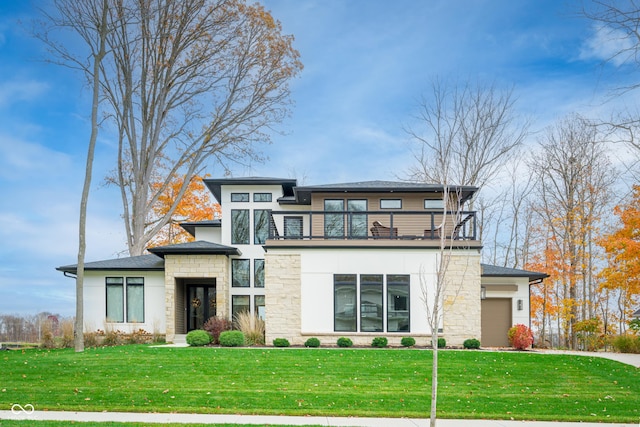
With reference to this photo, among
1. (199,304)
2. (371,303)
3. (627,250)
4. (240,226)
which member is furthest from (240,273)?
(627,250)

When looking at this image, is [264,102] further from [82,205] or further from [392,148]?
[82,205]

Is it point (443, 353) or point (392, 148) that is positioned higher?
point (392, 148)

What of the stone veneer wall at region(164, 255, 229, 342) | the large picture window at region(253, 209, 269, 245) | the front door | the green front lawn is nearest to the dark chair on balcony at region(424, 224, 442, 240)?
the green front lawn

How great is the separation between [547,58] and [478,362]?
1141 centimetres

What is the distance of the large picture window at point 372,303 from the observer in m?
19.1

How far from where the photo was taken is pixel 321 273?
63.4 ft

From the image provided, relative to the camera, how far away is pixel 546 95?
24.9 m

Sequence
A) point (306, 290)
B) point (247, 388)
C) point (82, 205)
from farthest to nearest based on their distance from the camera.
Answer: point (306, 290) < point (82, 205) < point (247, 388)

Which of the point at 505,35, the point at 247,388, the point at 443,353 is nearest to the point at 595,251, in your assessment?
the point at 505,35

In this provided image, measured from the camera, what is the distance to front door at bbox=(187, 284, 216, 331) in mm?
24422

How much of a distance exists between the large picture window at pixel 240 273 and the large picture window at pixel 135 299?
386cm

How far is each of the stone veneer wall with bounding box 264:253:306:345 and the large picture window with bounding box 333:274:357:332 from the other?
128 cm

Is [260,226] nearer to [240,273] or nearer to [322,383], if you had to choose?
[240,273]

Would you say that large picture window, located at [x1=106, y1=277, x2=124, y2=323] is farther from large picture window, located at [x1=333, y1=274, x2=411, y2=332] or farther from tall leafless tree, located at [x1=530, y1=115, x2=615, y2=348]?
tall leafless tree, located at [x1=530, y1=115, x2=615, y2=348]
